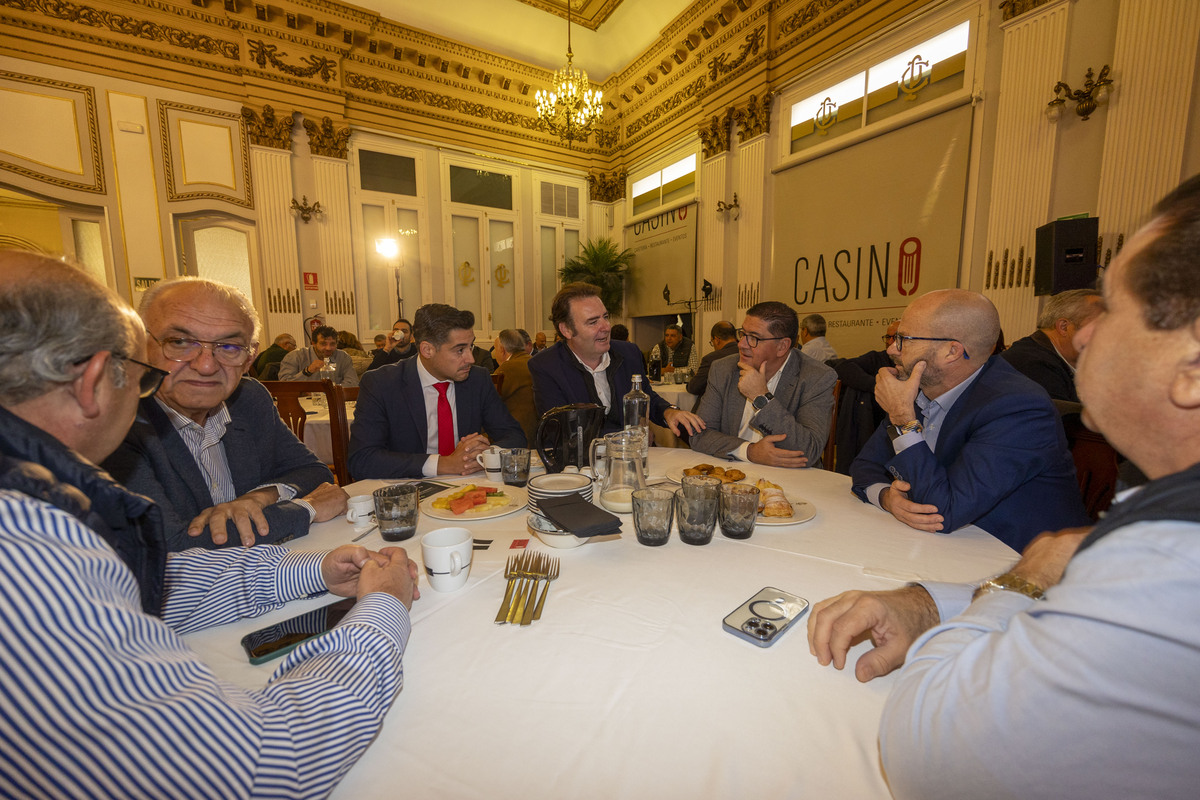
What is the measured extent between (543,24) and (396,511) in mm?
10358

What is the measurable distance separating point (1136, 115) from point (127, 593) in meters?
6.53

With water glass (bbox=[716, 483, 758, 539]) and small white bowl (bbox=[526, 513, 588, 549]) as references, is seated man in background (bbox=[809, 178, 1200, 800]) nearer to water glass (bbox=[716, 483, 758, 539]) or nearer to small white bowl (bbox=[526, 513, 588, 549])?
water glass (bbox=[716, 483, 758, 539])

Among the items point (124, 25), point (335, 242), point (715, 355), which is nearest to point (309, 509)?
point (715, 355)

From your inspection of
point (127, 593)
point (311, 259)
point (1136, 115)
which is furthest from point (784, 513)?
point (311, 259)

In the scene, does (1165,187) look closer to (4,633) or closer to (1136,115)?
(1136,115)

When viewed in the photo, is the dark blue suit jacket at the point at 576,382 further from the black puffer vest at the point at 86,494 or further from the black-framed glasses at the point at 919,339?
the black puffer vest at the point at 86,494

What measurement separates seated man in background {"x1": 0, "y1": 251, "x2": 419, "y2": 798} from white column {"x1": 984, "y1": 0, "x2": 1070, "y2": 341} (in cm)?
612

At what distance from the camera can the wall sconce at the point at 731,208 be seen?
306 inches

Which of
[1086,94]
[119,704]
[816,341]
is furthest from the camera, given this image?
[816,341]

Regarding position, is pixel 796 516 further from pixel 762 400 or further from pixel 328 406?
pixel 328 406

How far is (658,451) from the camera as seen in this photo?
230 cm

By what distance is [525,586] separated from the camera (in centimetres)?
101

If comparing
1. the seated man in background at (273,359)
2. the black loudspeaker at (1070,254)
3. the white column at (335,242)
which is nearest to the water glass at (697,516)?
the black loudspeaker at (1070,254)

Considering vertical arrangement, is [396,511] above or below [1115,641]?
below
